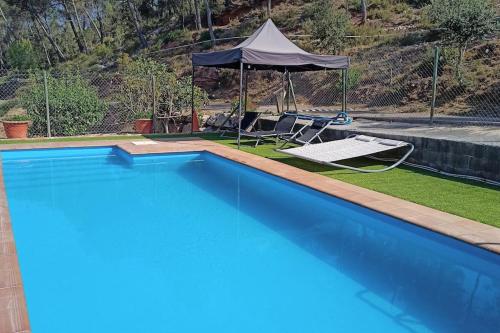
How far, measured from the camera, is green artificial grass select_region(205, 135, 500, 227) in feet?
15.3

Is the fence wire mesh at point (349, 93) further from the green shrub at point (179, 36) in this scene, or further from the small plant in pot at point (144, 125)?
the green shrub at point (179, 36)

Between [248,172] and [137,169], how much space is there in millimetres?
2016

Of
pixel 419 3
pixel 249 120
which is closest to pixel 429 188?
pixel 249 120

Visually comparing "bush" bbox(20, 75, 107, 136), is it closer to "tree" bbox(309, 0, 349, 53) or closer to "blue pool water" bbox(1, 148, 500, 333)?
"blue pool water" bbox(1, 148, 500, 333)

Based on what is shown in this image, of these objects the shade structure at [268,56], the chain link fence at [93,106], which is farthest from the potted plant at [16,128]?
the shade structure at [268,56]

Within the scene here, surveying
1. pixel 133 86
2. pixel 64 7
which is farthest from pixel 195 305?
pixel 64 7

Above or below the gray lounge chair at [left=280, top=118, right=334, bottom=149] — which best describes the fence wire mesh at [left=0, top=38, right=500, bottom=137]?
above

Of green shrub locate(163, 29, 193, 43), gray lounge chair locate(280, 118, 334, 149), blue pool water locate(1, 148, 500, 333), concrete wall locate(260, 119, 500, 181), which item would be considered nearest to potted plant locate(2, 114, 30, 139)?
blue pool water locate(1, 148, 500, 333)

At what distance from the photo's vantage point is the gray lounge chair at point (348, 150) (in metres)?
6.70

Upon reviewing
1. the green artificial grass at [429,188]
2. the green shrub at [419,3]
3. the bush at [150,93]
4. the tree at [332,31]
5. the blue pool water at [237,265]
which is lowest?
the blue pool water at [237,265]

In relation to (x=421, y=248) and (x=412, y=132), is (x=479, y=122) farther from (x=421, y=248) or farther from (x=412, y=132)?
(x=421, y=248)

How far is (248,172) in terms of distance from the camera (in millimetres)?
7293

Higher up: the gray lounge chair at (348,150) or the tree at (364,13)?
the tree at (364,13)

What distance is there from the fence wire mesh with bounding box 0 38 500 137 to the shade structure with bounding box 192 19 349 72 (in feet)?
5.58
